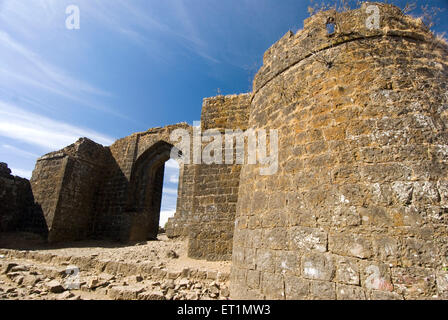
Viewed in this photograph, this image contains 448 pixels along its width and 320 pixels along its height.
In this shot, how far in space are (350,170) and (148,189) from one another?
10.0 m

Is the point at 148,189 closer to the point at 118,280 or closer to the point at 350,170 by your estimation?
the point at 118,280

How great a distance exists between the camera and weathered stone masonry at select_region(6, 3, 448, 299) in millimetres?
2201

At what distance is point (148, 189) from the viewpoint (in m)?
11.3

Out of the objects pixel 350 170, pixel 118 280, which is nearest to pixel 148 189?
pixel 118 280

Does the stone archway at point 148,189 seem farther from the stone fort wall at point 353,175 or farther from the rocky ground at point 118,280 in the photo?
the stone fort wall at point 353,175

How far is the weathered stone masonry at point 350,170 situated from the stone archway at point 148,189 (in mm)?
7998

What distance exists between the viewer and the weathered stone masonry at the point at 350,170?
220 cm

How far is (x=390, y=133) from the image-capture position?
258 cm

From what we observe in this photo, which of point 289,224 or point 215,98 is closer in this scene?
point 289,224
